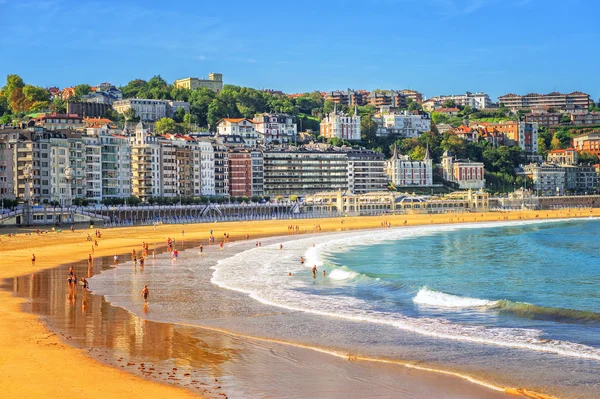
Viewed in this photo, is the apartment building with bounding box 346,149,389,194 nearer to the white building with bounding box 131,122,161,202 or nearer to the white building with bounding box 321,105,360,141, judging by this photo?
the white building with bounding box 321,105,360,141

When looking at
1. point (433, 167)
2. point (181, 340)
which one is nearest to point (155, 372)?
point (181, 340)

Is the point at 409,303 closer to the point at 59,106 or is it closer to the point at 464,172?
the point at 59,106

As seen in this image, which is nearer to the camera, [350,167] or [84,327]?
[84,327]

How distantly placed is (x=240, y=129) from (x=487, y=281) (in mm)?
118431

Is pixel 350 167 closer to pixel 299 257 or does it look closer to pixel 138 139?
pixel 138 139

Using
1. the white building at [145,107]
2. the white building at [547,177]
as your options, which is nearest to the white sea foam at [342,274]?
the white building at [145,107]

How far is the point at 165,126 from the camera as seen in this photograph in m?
148

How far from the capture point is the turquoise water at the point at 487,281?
2541cm

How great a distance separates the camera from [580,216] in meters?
122

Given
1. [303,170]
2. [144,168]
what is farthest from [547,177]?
[144,168]

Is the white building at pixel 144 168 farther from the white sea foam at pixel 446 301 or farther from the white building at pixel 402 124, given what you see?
the white building at pixel 402 124

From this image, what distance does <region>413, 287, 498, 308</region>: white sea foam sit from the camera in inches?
1115

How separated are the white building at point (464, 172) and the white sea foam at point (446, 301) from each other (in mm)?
134782

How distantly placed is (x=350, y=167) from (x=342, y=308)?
4614 inches
